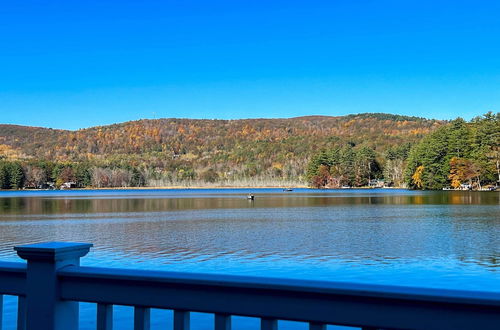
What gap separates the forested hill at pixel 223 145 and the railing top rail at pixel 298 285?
14162cm

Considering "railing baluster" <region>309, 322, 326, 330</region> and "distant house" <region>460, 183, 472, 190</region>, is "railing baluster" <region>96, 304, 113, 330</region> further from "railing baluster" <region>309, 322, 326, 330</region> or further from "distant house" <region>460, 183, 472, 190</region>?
"distant house" <region>460, 183, 472, 190</region>

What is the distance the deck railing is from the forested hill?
142 meters

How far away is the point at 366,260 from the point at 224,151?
169745mm

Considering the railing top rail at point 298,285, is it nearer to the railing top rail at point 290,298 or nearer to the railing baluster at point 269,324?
the railing top rail at point 290,298

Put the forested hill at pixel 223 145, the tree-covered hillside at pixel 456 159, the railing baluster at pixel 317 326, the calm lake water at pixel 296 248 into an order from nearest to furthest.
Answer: the railing baluster at pixel 317 326, the calm lake water at pixel 296 248, the tree-covered hillside at pixel 456 159, the forested hill at pixel 223 145

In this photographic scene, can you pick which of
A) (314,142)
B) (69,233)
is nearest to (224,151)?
(314,142)

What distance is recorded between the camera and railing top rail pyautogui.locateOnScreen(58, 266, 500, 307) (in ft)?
6.85

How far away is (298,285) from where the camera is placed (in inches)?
91.4

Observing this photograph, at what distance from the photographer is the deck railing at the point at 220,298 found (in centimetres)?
212

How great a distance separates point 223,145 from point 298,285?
18708 cm

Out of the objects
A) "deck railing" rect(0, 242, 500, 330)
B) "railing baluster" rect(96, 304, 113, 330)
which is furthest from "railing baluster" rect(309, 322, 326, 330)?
"railing baluster" rect(96, 304, 113, 330)

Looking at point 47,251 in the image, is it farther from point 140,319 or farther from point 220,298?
point 220,298

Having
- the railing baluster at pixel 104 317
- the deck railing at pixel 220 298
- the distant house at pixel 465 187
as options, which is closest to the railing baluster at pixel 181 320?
the deck railing at pixel 220 298

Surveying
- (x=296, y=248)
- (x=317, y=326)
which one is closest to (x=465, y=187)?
(x=296, y=248)
